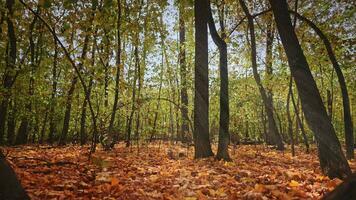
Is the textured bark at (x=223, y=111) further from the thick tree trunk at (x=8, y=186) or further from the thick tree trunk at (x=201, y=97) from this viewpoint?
the thick tree trunk at (x=8, y=186)

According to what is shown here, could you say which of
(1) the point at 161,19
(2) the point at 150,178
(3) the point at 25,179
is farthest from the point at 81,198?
(1) the point at 161,19

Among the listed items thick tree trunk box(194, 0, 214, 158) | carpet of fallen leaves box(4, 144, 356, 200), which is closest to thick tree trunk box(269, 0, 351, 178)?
carpet of fallen leaves box(4, 144, 356, 200)

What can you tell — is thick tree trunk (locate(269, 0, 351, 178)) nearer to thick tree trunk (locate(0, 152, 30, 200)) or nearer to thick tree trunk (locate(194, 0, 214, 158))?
thick tree trunk (locate(194, 0, 214, 158))

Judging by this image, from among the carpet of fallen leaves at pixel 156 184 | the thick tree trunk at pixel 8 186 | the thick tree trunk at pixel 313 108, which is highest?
the thick tree trunk at pixel 313 108

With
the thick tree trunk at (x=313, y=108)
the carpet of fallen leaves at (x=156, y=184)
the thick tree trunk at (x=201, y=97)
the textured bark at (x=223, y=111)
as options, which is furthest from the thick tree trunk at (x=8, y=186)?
the thick tree trunk at (x=201, y=97)

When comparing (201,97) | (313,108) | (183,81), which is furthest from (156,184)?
(183,81)

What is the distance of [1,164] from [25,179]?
8.15 feet

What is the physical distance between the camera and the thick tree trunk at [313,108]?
658cm

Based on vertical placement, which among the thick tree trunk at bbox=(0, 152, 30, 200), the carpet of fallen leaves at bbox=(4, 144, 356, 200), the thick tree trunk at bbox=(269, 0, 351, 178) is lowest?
the carpet of fallen leaves at bbox=(4, 144, 356, 200)

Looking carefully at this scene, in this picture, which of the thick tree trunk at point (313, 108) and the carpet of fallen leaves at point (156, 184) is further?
the thick tree trunk at point (313, 108)

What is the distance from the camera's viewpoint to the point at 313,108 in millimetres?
6691

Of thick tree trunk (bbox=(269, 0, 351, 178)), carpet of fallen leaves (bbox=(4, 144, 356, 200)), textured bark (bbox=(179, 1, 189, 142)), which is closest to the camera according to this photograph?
carpet of fallen leaves (bbox=(4, 144, 356, 200))

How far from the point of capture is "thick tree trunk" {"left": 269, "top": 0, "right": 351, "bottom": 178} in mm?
6582

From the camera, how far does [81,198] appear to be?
456cm
